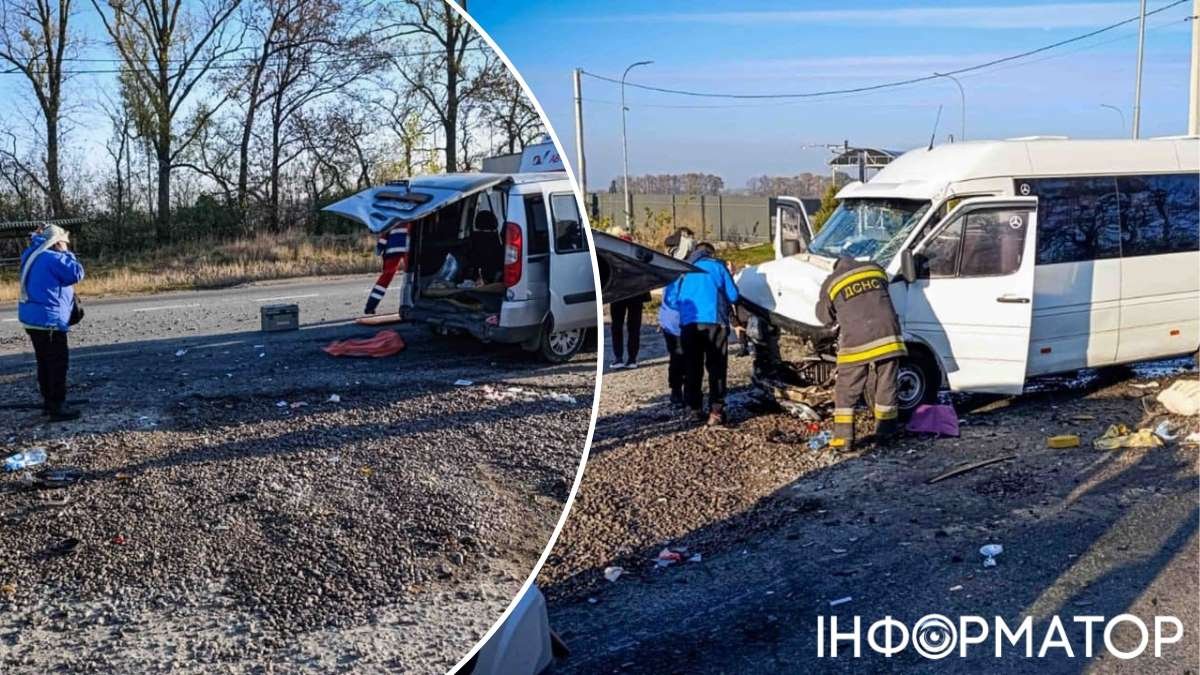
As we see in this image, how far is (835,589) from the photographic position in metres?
5.82

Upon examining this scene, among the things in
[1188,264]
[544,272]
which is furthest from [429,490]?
[1188,264]

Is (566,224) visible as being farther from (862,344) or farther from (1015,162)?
(1015,162)

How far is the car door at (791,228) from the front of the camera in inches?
462

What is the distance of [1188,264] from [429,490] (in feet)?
36.6

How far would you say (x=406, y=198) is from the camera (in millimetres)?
1383

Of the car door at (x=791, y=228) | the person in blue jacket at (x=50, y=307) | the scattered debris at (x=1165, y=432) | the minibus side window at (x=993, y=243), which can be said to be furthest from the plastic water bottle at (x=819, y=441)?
the person in blue jacket at (x=50, y=307)

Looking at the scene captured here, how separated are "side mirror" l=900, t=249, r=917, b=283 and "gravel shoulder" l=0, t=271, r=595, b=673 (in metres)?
8.37

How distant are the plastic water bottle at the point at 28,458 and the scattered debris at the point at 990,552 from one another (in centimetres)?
570

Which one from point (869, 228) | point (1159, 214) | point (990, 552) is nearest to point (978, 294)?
point (869, 228)

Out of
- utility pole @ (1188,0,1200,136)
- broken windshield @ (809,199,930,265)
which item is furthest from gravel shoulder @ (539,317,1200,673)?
utility pole @ (1188,0,1200,136)

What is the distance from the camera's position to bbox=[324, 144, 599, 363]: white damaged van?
53.2 inches

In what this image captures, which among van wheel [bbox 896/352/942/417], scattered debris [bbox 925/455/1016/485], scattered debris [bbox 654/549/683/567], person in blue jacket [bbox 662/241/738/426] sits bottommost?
scattered debris [bbox 654/549/683/567]

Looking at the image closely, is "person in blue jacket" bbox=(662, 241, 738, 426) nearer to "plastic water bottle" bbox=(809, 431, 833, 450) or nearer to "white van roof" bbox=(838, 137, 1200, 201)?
"plastic water bottle" bbox=(809, 431, 833, 450)

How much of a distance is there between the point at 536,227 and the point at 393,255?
188 millimetres
